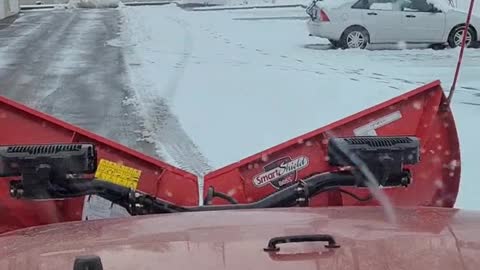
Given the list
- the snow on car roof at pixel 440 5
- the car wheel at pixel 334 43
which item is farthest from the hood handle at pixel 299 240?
the snow on car roof at pixel 440 5

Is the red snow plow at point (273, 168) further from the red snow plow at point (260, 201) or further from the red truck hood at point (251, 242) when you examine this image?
the red truck hood at point (251, 242)

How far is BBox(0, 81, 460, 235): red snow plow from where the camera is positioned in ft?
9.57

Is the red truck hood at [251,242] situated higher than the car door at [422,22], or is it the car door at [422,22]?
the red truck hood at [251,242]

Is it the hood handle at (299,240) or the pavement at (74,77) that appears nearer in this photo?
the hood handle at (299,240)

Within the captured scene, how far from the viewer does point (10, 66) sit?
60.8 feet

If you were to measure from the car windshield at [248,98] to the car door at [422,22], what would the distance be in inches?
1.4

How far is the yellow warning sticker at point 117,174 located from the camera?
300 cm

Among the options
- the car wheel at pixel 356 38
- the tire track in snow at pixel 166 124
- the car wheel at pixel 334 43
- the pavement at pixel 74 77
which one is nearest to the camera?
the tire track in snow at pixel 166 124

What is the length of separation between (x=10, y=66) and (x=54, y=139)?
1589cm

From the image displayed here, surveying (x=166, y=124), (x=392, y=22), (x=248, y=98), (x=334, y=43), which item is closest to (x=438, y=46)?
(x=392, y=22)

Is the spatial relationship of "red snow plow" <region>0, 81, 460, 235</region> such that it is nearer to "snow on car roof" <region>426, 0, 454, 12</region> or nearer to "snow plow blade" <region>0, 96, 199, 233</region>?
"snow plow blade" <region>0, 96, 199, 233</region>

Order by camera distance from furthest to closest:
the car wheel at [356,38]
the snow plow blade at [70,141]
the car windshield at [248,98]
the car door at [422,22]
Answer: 1. the car wheel at [356,38]
2. the car door at [422,22]
3. the car windshield at [248,98]
4. the snow plow blade at [70,141]

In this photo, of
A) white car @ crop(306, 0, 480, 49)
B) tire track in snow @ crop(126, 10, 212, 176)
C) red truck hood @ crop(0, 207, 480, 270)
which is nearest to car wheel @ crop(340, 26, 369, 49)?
white car @ crop(306, 0, 480, 49)

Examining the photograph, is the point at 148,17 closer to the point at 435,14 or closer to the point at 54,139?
the point at 435,14
